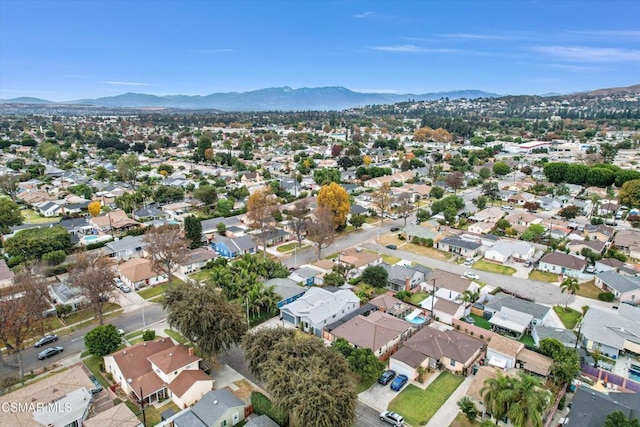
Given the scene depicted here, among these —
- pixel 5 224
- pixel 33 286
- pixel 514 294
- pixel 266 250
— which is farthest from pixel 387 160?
pixel 33 286

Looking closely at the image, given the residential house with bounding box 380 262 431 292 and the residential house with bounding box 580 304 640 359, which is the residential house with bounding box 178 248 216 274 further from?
the residential house with bounding box 580 304 640 359

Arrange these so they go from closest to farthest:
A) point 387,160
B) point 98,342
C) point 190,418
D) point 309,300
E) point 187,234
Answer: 1. point 190,418
2. point 98,342
3. point 309,300
4. point 187,234
5. point 387,160

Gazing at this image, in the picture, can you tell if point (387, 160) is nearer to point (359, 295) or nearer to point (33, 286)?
point (359, 295)

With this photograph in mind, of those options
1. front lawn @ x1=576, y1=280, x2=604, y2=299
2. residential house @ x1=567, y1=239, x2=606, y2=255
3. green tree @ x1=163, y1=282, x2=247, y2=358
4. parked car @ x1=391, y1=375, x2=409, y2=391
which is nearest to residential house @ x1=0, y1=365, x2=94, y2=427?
green tree @ x1=163, y1=282, x2=247, y2=358

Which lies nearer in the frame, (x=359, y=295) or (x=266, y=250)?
(x=359, y=295)

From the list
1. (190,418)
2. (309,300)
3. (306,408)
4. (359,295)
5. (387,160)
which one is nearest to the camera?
(306,408)

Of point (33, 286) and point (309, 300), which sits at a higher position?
point (33, 286)
